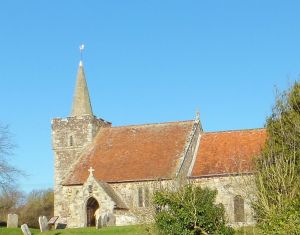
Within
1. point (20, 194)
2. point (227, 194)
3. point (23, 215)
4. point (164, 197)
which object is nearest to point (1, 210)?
point (23, 215)

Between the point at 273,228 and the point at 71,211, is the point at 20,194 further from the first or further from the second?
the point at 273,228

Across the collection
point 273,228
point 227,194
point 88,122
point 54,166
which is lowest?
point 273,228

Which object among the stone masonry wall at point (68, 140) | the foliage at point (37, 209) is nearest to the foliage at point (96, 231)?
the stone masonry wall at point (68, 140)

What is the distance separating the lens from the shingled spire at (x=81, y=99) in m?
52.3

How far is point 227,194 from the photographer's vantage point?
43125 mm

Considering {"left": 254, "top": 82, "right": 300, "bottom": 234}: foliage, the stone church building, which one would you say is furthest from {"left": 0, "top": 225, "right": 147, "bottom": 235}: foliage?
{"left": 254, "top": 82, "right": 300, "bottom": 234}: foliage

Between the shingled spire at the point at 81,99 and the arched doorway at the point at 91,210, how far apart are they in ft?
31.6

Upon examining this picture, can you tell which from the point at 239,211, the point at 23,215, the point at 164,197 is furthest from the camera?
the point at 23,215

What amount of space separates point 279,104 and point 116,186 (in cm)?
1734

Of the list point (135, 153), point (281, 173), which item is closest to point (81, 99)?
point (135, 153)

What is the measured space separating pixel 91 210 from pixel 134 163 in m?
4.78

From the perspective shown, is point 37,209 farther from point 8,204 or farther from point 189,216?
point 189,216

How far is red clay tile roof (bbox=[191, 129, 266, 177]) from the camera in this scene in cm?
4359

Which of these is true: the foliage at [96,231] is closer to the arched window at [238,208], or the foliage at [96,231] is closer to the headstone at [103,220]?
the headstone at [103,220]
